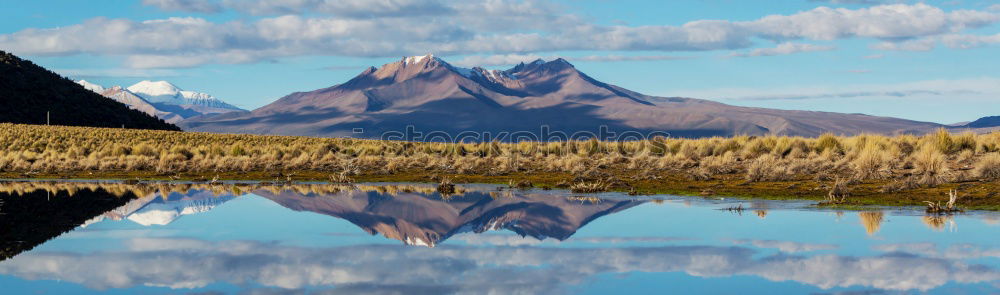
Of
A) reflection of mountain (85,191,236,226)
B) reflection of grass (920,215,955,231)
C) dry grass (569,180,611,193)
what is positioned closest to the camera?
reflection of grass (920,215,955,231)

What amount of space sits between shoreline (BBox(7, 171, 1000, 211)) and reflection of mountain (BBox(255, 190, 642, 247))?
313 cm

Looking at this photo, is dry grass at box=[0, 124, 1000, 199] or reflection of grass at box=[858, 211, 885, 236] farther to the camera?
dry grass at box=[0, 124, 1000, 199]

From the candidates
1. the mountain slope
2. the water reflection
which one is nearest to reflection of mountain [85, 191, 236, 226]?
the water reflection

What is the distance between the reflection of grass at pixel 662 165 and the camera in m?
21.7

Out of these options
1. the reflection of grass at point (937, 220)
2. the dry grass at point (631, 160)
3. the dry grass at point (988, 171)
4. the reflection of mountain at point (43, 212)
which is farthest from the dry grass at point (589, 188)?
the reflection of mountain at point (43, 212)

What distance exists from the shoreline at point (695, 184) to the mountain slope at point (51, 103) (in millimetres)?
64517

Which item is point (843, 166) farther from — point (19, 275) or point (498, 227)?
point (19, 275)

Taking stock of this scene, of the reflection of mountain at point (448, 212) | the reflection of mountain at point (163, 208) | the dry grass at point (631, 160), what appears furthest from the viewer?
the dry grass at point (631, 160)

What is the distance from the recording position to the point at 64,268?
10.5 meters

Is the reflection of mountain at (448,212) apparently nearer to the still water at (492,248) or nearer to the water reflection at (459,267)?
the still water at (492,248)

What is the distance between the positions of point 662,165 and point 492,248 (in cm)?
1905

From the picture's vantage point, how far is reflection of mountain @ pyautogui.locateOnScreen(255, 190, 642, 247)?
14781mm

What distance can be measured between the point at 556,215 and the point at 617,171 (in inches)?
544

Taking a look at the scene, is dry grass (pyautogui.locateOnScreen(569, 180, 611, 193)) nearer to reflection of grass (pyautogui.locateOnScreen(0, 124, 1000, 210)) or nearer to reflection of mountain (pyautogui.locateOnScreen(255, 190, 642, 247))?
reflection of grass (pyautogui.locateOnScreen(0, 124, 1000, 210))
